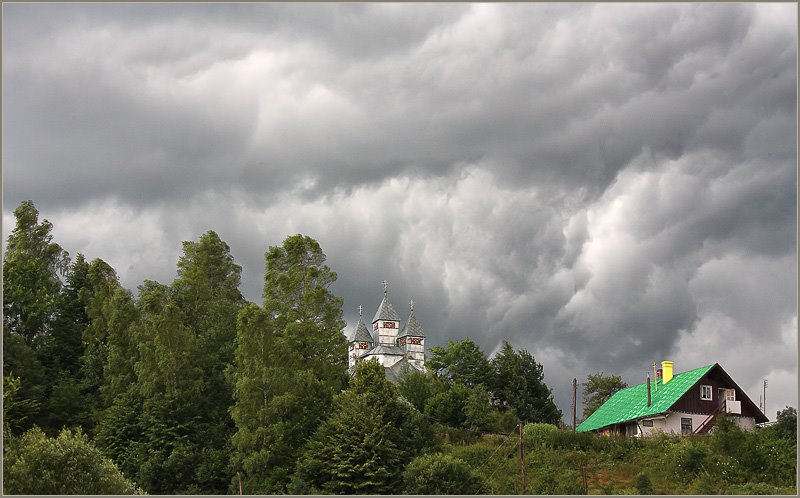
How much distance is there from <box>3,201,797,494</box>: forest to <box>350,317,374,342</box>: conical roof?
62.8m

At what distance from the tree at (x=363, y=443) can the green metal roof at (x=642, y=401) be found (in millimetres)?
17778

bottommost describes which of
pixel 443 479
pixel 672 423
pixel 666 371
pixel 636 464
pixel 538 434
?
pixel 443 479

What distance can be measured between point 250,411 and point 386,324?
79.6 m

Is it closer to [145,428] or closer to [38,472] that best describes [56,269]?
[145,428]

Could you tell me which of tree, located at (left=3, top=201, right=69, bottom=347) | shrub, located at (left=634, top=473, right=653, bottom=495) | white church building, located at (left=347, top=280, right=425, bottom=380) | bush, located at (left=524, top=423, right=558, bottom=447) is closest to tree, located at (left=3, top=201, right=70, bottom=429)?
tree, located at (left=3, top=201, right=69, bottom=347)

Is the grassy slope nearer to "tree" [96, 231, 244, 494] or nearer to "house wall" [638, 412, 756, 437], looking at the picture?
"house wall" [638, 412, 756, 437]

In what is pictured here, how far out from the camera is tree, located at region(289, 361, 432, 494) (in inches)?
1818

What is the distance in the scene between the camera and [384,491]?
4584 cm

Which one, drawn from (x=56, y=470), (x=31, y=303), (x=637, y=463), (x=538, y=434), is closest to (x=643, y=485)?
(x=637, y=463)

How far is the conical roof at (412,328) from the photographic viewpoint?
422ft

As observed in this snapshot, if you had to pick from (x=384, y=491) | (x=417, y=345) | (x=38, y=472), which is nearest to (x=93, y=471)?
(x=38, y=472)

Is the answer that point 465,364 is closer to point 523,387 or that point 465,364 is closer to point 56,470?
point 523,387

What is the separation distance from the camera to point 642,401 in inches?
2461

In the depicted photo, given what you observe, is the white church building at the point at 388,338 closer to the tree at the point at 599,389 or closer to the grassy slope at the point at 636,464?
the tree at the point at 599,389
